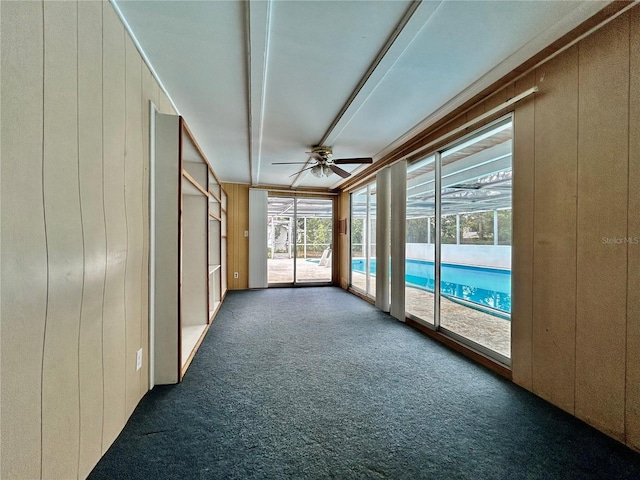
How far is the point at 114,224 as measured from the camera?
154 cm

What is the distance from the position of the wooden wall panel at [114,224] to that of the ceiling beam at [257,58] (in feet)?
2.43

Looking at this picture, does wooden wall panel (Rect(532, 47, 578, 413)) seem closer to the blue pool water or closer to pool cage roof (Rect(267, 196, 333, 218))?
the blue pool water

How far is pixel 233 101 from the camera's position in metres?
2.53

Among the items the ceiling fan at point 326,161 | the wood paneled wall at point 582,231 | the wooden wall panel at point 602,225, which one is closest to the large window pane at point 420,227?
the ceiling fan at point 326,161

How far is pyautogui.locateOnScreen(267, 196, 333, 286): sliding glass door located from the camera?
680cm

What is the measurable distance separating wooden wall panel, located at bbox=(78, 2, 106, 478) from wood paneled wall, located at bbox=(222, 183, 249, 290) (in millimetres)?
4780

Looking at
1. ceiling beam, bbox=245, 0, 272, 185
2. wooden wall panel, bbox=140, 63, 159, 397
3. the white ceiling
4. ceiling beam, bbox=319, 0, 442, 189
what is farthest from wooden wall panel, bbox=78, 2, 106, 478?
ceiling beam, bbox=319, 0, 442, 189

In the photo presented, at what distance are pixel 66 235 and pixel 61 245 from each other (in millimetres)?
51

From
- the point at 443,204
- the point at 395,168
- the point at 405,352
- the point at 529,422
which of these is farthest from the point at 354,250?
the point at 529,422

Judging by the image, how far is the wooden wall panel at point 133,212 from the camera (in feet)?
5.61

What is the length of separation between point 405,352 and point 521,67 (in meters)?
2.61

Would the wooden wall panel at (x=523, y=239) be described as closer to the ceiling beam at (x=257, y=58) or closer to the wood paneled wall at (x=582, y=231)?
the wood paneled wall at (x=582, y=231)

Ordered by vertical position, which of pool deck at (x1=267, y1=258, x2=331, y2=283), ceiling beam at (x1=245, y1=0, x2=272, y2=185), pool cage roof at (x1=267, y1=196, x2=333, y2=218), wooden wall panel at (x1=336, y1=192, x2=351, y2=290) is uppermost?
ceiling beam at (x1=245, y1=0, x2=272, y2=185)

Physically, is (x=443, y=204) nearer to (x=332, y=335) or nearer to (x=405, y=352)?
(x=405, y=352)
